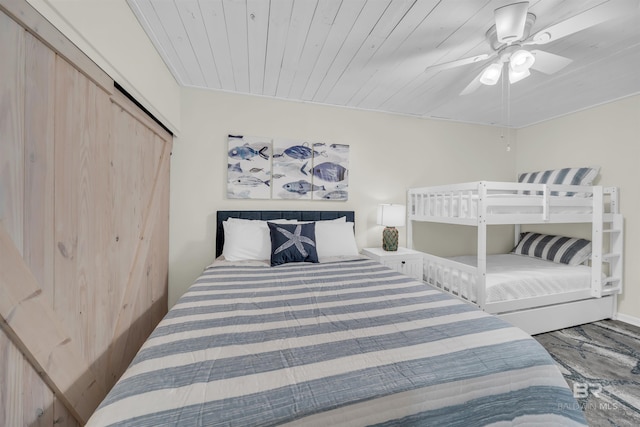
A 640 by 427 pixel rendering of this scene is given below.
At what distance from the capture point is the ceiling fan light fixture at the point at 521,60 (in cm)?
146

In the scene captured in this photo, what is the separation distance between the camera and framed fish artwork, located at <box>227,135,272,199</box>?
2.60 meters

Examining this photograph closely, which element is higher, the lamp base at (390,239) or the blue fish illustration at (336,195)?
the blue fish illustration at (336,195)

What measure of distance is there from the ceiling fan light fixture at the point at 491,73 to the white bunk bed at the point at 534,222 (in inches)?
30.9

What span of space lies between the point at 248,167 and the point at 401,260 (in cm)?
193

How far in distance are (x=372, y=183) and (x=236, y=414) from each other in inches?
108

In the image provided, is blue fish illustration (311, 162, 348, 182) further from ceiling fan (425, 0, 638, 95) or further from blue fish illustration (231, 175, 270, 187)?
ceiling fan (425, 0, 638, 95)

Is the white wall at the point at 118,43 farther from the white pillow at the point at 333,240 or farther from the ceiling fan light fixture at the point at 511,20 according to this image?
the ceiling fan light fixture at the point at 511,20

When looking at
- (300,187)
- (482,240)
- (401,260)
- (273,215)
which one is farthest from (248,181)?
(482,240)

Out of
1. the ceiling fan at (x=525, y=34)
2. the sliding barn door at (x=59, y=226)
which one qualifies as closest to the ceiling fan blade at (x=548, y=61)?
the ceiling fan at (x=525, y=34)

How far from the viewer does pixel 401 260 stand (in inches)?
105

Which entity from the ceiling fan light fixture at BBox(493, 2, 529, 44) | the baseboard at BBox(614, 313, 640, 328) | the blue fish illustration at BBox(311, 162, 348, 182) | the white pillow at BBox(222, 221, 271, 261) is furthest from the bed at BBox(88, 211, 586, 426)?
the baseboard at BBox(614, 313, 640, 328)

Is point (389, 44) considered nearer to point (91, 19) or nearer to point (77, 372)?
point (91, 19)

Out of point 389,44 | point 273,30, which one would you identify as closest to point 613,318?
point 389,44

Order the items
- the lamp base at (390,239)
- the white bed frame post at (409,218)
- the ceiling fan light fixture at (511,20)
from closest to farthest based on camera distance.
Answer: the ceiling fan light fixture at (511,20) → the lamp base at (390,239) → the white bed frame post at (409,218)
